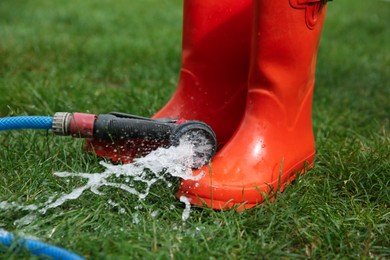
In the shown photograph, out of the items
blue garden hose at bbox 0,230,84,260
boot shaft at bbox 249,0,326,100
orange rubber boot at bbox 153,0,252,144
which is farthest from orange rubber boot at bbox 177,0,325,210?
blue garden hose at bbox 0,230,84,260

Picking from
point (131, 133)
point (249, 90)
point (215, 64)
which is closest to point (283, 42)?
point (249, 90)

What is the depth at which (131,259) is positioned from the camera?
1.16 metres

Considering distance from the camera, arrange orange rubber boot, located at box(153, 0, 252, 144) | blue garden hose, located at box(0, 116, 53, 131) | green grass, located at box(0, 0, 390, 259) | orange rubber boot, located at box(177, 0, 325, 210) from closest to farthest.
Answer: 1. green grass, located at box(0, 0, 390, 259)
2. orange rubber boot, located at box(177, 0, 325, 210)
3. blue garden hose, located at box(0, 116, 53, 131)
4. orange rubber boot, located at box(153, 0, 252, 144)

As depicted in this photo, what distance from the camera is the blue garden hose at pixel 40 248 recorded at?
1.14 meters

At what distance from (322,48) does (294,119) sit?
6.47 ft

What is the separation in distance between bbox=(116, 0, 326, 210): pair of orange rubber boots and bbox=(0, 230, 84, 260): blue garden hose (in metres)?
0.35

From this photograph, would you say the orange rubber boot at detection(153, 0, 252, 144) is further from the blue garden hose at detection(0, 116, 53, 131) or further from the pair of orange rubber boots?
the blue garden hose at detection(0, 116, 53, 131)

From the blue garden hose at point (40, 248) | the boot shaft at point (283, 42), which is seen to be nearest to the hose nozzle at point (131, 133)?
the boot shaft at point (283, 42)

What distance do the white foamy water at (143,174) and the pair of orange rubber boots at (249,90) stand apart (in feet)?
0.17

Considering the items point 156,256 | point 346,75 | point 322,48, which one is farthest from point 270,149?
point 322,48

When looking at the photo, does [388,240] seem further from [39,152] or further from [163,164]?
[39,152]

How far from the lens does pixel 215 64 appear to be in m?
1.72

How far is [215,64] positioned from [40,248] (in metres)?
0.78

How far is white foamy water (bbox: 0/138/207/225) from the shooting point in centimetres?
141
